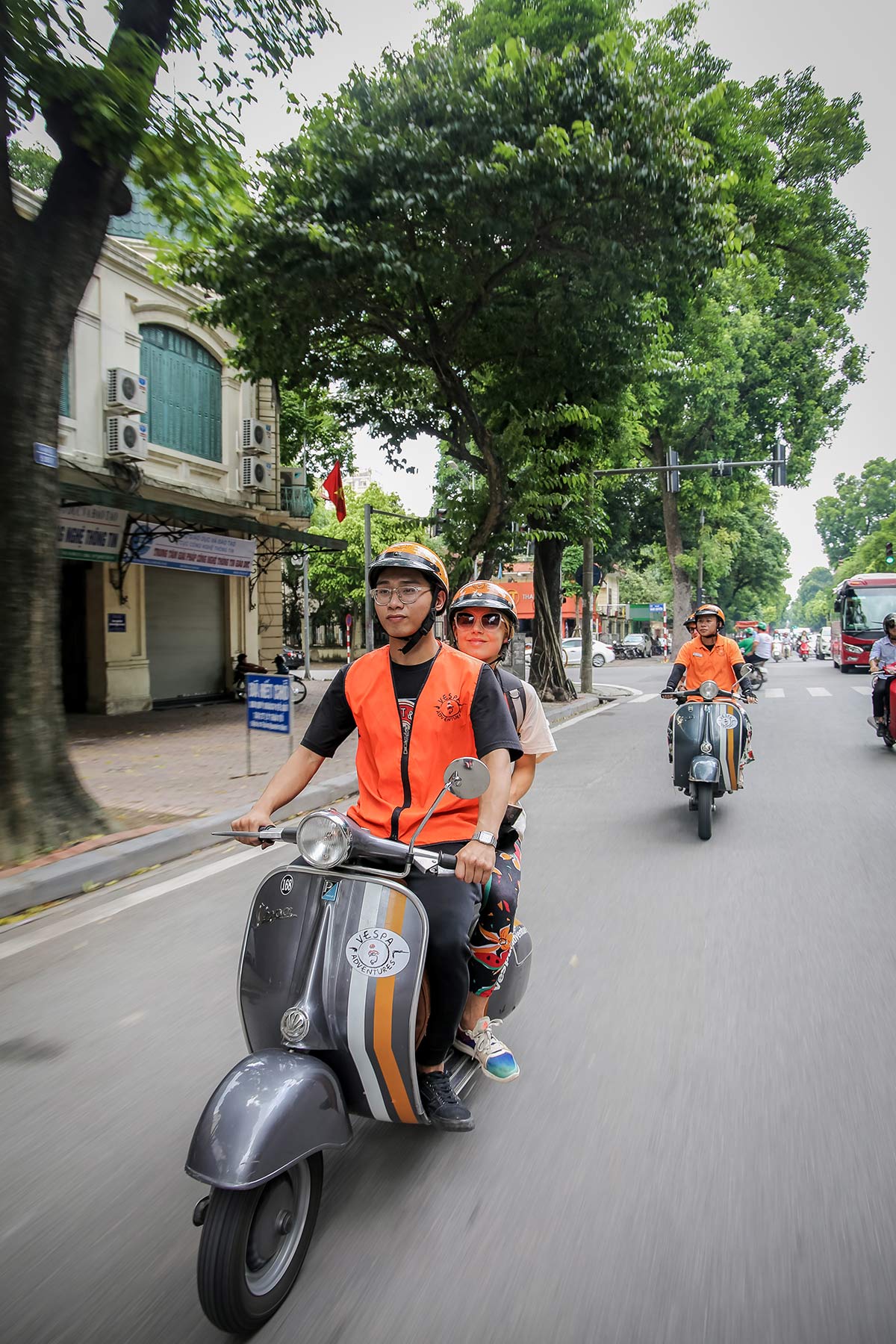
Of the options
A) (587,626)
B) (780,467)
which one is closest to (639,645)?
(587,626)

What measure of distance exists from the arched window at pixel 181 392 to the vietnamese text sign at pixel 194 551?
1545 millimetres

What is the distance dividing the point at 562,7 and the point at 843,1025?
1659 cm

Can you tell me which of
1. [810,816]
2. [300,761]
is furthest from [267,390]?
[300,761]

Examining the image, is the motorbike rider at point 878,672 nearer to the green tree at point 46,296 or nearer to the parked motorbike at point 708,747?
→ the parked motorbike at point 708,747

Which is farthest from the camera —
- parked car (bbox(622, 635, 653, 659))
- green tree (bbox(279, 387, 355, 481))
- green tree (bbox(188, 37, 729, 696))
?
parked car (bbox(622, 635, 653, 659))

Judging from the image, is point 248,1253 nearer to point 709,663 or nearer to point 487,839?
point 487,839

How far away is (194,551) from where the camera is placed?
1656 cm

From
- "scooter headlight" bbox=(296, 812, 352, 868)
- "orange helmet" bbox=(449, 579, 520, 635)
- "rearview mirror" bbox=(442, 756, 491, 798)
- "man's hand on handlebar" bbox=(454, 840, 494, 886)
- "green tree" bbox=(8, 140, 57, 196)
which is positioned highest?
"green tree" bbox=(8, 140, 57, 196)

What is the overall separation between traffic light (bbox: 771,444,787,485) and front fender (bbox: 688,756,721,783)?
1491 centimetres

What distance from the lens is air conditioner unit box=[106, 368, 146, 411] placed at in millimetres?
14398

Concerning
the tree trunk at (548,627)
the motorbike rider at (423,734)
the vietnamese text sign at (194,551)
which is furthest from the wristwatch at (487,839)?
the tree trunk at (548,627)

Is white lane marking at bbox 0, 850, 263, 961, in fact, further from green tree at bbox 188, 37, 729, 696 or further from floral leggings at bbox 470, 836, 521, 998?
green tree at bbox 188, 37, 729, 696

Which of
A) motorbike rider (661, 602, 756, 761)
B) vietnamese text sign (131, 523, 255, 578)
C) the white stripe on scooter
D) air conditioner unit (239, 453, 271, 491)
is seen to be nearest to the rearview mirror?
the white stripe on scooter

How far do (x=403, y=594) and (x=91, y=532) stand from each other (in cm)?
1265
